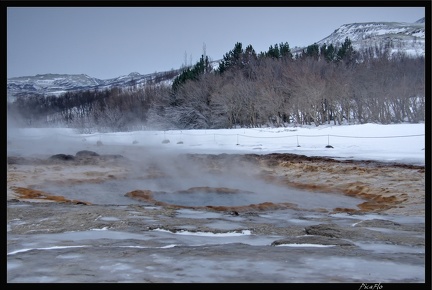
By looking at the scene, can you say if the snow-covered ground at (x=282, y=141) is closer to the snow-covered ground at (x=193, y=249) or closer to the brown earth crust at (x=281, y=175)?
the brown earth crust at (x=281, y=175)

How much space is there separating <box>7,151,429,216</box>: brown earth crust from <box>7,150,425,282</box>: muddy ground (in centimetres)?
7

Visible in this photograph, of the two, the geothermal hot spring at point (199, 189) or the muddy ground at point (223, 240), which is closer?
the muddy ground at point (223, 240)

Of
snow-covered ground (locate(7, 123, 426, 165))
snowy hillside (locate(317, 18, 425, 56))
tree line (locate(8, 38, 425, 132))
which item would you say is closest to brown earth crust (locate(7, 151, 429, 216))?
snow-covered ground (locate(7, 123, 426, 165))

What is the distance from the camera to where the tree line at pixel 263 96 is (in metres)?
7.82

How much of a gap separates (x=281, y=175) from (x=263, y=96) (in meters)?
3.42

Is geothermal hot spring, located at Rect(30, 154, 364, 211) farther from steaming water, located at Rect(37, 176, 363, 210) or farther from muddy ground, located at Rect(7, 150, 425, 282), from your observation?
muddy ground, located at Rect(7, 150, 425, 282)

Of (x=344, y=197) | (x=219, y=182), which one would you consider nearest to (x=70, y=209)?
(x=344, y=197)

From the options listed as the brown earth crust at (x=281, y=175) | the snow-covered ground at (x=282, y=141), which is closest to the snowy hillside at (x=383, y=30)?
the brown earth crust at (x=281, y=175)

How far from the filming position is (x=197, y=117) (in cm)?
1236

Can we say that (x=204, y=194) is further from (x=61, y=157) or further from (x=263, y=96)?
(x=61, y=157)

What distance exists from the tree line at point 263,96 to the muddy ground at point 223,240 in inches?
59.3

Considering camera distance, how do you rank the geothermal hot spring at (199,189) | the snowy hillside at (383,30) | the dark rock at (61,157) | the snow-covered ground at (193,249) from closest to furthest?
the snow-covered ground at (193,249) < the snowy hillside at (383,30) < the geothermal hot spring at (199,189) < the dark rock at (61,157)

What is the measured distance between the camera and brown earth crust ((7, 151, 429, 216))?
8281mm
